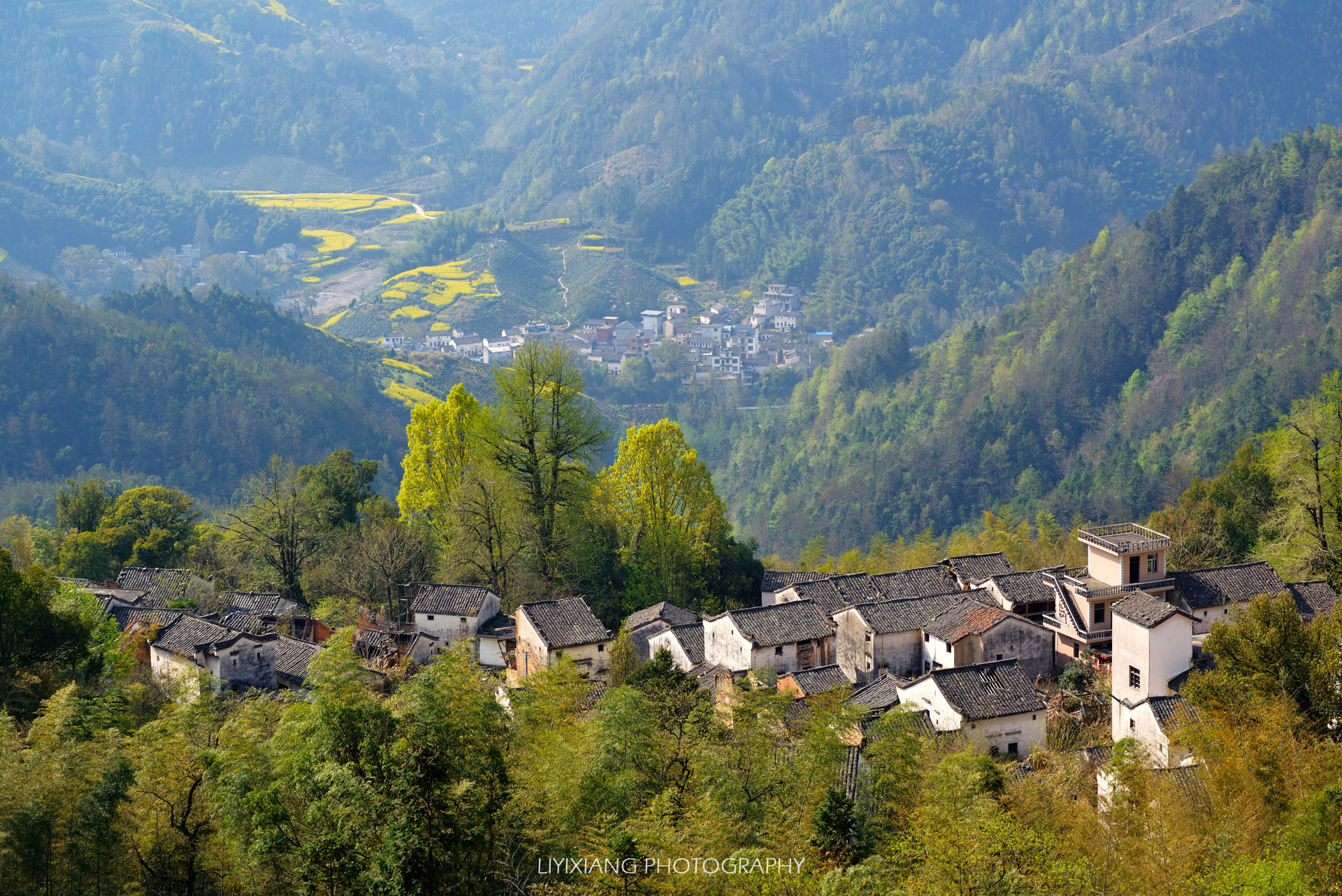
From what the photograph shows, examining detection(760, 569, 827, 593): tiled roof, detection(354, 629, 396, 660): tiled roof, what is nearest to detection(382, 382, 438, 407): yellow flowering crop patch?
detection(760, 569, 827, 593): tiled roof

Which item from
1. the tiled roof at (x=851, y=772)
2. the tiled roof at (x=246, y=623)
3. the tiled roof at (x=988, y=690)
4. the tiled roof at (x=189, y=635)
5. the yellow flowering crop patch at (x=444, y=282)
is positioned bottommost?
the tiled roof at (x=851, y=772)

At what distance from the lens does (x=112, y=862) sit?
65.1 ft

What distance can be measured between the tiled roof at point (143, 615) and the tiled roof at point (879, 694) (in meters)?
20.1

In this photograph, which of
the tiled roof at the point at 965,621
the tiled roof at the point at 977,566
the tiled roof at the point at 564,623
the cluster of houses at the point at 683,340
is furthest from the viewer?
the cluster of houses at the point at 683,340

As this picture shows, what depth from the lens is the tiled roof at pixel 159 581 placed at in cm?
4156

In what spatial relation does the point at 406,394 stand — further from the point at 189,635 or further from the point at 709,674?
the point at 709,674

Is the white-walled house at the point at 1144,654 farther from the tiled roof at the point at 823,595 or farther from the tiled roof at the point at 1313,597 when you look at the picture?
the tiled roof at the point at 823,595

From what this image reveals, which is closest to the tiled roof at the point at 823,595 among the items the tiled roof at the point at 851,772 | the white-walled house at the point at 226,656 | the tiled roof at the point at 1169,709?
the tiled roof at the point at 1169,709

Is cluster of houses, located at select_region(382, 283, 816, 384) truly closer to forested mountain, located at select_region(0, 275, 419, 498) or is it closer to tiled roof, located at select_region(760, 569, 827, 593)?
forested mountain, located at select_region(0, 275, 419, 498)

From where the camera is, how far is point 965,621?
3341 cm

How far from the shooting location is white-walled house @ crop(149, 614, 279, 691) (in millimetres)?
33188

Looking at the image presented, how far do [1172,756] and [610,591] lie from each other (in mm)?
21984

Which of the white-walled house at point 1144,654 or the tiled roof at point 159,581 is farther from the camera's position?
the tiled roof at point 159,581

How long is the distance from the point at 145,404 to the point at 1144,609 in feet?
295
